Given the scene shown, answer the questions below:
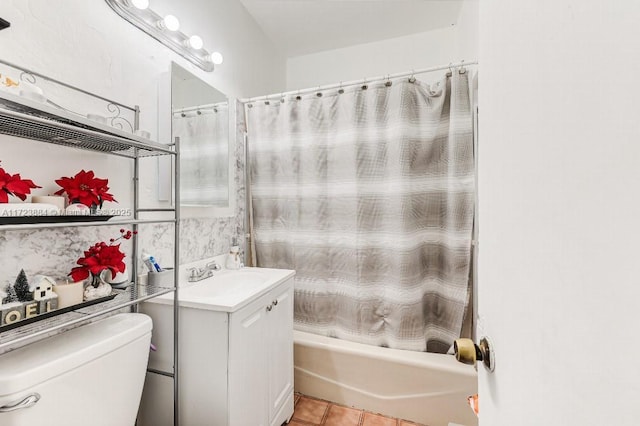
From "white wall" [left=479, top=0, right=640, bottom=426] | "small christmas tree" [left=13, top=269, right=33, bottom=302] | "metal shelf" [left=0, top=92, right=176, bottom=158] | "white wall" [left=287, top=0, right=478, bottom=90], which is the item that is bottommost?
"small christmas tree" [left=13, top=269, right=33, bottom=302]

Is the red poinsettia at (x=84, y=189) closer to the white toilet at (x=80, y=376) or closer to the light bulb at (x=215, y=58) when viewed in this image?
the white toilet at (x=80, y=376)

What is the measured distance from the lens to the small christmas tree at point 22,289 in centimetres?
78

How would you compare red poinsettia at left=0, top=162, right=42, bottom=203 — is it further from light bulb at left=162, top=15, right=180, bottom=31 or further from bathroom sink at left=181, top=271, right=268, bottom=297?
light bulb at left=162, top=15, right=180, bottom=31

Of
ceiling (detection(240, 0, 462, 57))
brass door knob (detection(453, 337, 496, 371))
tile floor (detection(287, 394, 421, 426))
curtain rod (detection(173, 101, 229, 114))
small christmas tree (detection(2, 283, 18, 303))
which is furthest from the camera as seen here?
ceiling (detection(240, 0, 462, 57))

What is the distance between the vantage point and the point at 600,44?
22 cm

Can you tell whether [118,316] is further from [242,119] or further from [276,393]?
[242,119]

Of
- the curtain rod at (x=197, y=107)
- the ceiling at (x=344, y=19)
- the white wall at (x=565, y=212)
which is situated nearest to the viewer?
the white wall at (x=565, y=212)

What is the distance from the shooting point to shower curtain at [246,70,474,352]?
162 cm

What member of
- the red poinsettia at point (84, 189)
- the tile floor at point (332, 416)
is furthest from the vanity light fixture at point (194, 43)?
the tile floor at point (332, 416)

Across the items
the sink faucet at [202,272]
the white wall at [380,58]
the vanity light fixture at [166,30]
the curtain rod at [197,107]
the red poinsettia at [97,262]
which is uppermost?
the white wall at [380,58]

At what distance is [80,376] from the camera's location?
76 cm

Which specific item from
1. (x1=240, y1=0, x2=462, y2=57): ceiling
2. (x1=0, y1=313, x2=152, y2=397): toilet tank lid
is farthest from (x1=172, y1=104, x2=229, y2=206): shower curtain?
(x1=240, y1=0, x2=462, y2=57): ceiling

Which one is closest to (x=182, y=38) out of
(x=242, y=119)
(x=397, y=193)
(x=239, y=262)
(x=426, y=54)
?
(x=242, y=119)

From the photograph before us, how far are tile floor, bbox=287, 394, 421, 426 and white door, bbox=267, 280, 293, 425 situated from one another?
13 centimetres
